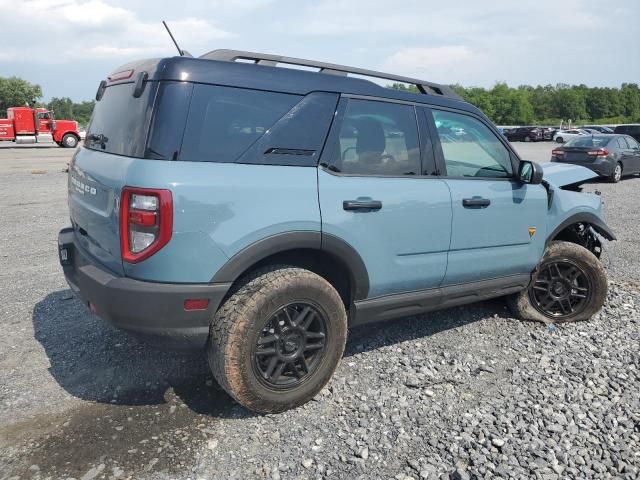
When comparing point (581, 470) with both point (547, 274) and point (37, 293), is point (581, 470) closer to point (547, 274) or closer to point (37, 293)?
point (547, 274)

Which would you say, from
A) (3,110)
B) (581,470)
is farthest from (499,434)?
(3,110)

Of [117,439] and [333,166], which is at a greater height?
[333,166]

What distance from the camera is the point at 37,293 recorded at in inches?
194

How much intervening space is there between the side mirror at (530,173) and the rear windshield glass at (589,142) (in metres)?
13.5

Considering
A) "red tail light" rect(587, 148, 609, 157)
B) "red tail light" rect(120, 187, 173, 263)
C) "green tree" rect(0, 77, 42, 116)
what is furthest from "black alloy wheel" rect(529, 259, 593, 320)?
"green tree" rect(0, 77, 42, 116)

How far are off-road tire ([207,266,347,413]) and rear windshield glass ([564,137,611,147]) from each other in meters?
15.1

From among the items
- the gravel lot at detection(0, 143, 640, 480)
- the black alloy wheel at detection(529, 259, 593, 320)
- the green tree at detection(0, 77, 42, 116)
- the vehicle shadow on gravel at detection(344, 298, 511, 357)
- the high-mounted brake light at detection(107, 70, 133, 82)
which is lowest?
the vehicle shadow on gravel at detection(344, 298, 511, 357)

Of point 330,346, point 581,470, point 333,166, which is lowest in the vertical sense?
point 581,470

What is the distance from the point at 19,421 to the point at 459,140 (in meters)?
3.38

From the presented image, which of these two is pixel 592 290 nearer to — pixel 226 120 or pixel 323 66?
pixel 323 66

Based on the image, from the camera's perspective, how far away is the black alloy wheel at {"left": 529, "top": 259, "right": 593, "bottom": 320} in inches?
175

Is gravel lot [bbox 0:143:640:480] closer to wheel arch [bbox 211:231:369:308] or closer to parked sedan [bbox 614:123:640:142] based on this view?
wheel arch [bbox 211:231:369:308]

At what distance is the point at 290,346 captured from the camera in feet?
9.91

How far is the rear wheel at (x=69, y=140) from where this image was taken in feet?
98.8
